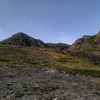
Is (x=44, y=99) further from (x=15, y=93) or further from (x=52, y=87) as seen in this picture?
(x=52, y=87)

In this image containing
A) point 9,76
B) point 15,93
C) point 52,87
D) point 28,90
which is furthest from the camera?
point 9,76

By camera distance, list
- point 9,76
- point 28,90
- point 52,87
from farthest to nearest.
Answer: point 9,76
point 52,87
point 28,90

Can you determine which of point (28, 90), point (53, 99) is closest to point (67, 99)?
point (53, 99)

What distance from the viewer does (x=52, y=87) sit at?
1087 inches

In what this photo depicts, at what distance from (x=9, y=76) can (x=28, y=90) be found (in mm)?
10162

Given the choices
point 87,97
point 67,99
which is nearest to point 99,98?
point 87,97

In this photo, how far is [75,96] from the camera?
2428 centimetres

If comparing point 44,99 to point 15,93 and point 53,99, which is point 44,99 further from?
point 15,93

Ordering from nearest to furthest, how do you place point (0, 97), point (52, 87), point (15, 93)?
point (0, 97) → point (15, 93) → point (52, 87)

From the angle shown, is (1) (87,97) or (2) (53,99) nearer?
(2) (53,99)

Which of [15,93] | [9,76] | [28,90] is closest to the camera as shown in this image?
[15,93]

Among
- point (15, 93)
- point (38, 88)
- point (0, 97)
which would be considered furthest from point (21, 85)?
point (0, 97)

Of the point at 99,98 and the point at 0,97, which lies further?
the point at 99,98

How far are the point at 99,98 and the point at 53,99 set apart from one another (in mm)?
5378
